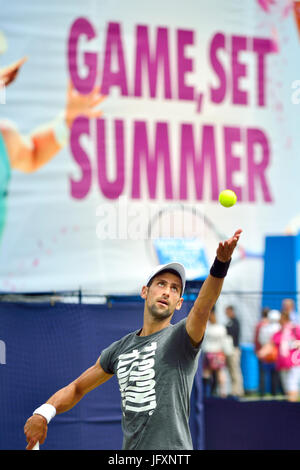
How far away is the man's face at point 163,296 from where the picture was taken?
19.0ft

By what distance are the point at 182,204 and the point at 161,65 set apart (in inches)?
127

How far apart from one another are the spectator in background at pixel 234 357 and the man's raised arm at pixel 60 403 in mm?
7083

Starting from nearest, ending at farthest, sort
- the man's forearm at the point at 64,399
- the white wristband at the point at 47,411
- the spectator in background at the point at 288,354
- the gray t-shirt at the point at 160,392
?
the gray t-shirt at the point at 160,392
the white wristband at the point at 47,411
the man's forearm at the point at 64,399
the spectator in background at the point at 288,354

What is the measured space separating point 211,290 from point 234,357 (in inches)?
374

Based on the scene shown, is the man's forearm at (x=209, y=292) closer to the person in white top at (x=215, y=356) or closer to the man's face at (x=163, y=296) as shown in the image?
the man's face at (x=163, y=296)

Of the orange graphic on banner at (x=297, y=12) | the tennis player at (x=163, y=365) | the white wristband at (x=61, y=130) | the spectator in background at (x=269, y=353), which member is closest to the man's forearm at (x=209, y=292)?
the tennis player at (x=163, y=365)

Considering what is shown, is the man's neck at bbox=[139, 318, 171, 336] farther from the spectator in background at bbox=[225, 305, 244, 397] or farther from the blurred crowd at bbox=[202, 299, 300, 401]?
the spectator in background at bbox=[225, 305, 244, 397]

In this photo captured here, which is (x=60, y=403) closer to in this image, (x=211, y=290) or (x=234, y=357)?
(x=211, y=290)

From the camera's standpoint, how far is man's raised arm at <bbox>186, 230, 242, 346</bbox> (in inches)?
206

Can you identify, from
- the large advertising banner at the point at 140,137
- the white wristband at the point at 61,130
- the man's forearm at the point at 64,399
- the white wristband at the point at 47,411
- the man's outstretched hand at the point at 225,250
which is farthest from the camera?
the white wristband at the point at 61,130

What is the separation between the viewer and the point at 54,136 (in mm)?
19516

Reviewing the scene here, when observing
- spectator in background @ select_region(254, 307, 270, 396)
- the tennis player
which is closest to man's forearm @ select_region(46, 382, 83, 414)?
the tennis player
